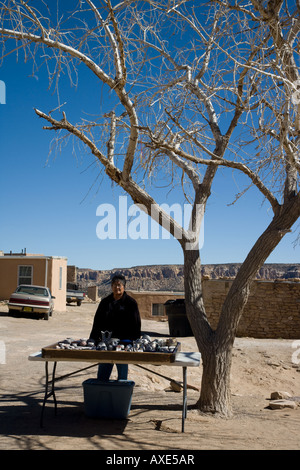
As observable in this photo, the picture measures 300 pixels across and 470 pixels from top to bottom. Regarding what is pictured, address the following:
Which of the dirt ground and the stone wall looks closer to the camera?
the dirt ground

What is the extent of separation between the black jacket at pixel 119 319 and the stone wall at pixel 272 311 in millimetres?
11846

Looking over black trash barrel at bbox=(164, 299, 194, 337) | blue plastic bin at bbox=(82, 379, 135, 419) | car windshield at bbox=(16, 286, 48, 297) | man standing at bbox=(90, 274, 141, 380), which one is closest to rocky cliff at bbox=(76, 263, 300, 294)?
car windshield at bbox=(16, 286, 48, 297)

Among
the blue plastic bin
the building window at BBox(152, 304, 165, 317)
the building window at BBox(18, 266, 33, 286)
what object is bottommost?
the building window at BBox(152, 304, 165, 317)

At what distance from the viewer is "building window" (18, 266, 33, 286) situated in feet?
88.5

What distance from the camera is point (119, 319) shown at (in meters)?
6.19

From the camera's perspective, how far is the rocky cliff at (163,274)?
242 ft

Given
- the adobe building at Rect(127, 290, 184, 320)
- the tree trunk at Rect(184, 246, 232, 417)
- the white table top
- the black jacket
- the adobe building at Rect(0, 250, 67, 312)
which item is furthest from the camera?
the adobe building at Rect(127, 290, 184, 320)

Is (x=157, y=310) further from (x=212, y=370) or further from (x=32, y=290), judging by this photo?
(x=212, y=370)

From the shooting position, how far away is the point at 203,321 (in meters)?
6.84

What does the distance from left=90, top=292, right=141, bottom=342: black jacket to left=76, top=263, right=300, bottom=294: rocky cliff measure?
64414 mm

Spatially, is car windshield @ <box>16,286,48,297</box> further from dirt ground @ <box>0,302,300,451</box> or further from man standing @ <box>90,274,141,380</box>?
man standing @ <box>90,274,141,380</box>

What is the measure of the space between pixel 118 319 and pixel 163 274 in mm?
90538

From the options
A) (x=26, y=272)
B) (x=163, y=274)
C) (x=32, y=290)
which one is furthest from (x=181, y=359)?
(x=163, y=274)
